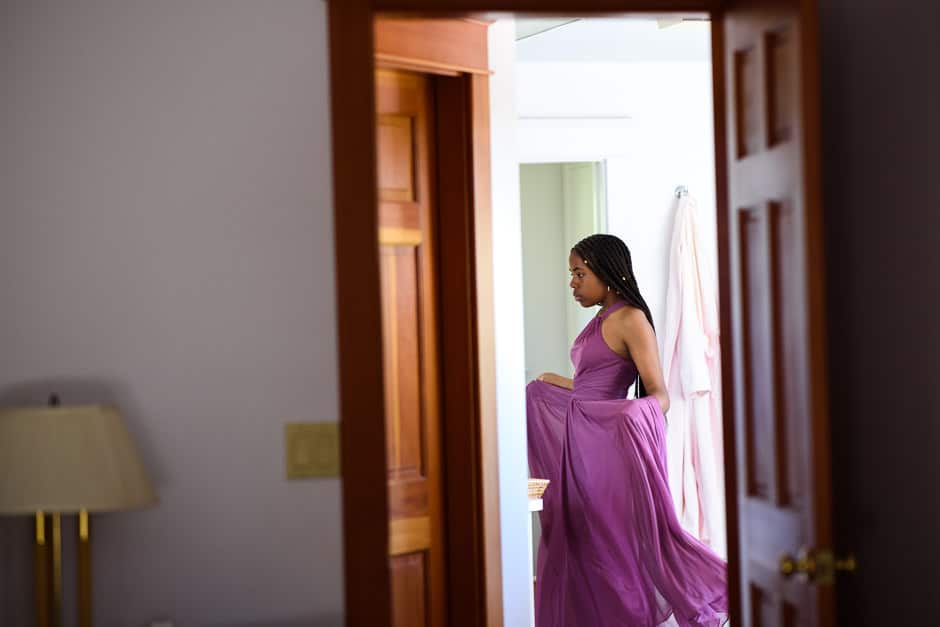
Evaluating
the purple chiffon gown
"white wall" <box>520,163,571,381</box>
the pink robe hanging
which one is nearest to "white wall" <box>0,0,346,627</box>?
the purple chiffon gown

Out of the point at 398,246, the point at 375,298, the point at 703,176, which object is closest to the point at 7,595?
the point at 375,298

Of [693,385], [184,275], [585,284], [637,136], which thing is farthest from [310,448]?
[637,136]

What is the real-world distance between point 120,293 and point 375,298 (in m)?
0.60

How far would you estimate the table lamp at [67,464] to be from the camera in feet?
6.83

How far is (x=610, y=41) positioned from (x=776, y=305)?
309 centimetres

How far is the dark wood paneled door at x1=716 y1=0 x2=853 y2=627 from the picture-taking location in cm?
218

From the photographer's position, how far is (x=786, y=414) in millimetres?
2324

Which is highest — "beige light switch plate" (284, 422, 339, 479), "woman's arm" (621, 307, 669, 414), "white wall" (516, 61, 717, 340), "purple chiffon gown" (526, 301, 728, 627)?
"white wall" (516, 61, 717, 340)

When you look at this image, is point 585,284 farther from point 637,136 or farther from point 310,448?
point 310,448

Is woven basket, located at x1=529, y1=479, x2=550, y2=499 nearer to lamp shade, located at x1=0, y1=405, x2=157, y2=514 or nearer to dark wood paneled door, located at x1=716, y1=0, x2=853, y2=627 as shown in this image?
dark wood paneled door, located at x1=716, y1=0, x2=853, y2=627

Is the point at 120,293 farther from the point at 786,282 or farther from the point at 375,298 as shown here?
the point at 786,282

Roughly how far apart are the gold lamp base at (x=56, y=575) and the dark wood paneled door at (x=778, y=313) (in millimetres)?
1451

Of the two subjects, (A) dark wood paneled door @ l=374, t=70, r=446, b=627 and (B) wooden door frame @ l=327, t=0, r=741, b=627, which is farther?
(A) dark wood paneled door @ l=374, t=70, r=446, b=627

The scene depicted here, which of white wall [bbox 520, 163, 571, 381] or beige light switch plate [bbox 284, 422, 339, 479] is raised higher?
white wall [bbox 520, 163, 571, 381]
